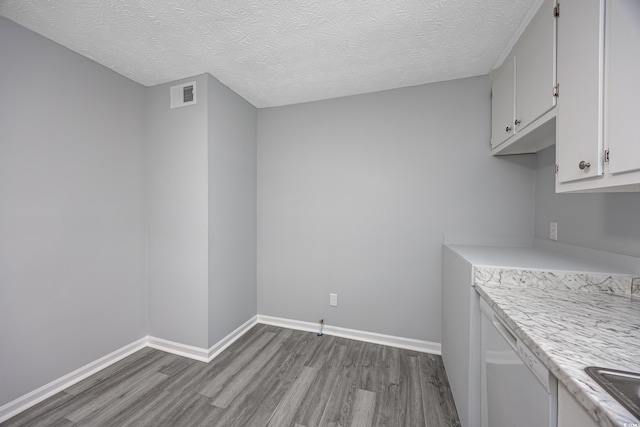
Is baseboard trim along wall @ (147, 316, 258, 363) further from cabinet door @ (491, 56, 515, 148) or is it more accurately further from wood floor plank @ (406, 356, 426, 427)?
cabinet door @ (491, 56, 515, 148)

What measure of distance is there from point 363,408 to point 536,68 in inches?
90.4

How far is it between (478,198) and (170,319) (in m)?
3.00

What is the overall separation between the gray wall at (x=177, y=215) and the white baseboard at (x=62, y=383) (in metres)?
0.23

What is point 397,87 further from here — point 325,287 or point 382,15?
point 325,287

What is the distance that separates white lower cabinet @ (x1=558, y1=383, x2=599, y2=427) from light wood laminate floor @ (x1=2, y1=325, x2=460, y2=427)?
108 cm

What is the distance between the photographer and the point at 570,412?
1.83 ft

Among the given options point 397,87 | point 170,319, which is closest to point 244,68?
point 397,87

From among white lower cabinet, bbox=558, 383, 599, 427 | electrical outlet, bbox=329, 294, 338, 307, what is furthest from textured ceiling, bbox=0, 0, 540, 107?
electrical outlet, bbox=329, 294, 338, 307

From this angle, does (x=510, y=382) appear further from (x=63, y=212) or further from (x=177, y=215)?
(x=63, y=212)

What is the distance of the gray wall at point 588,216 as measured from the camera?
1100mm

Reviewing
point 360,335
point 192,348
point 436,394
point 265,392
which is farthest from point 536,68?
point 192,348

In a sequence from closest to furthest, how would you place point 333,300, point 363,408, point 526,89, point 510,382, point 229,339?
point 510,382 < point 526,89 < point 363,408 < point 229,339 < point 333,300

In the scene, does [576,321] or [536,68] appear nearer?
[576,321]

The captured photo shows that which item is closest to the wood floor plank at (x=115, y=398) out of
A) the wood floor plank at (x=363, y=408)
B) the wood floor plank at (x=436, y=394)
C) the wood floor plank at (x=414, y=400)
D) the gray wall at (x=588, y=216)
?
the wood floor plank at (x=363, y=408)
